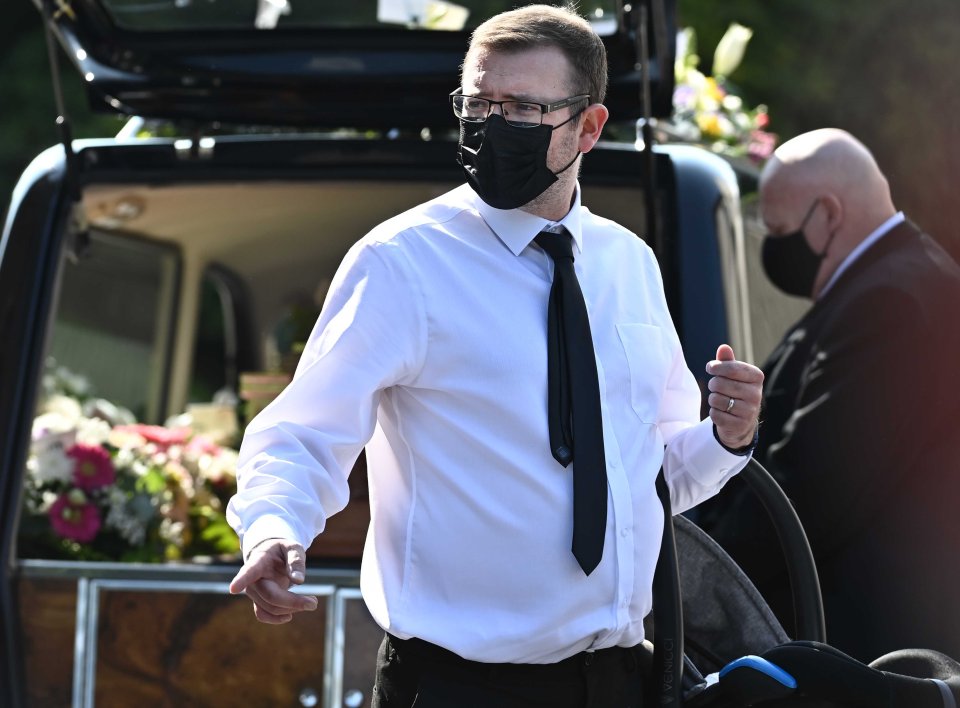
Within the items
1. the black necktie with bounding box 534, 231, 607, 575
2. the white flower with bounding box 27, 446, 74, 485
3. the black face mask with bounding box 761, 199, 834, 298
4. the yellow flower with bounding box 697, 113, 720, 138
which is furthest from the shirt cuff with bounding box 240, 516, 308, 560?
the yellow flower with bounding box 697, 113, 720, 138

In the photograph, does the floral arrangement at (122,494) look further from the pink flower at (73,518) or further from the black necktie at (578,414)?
the black necktie at (578,414)

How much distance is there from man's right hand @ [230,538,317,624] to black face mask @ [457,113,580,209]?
69 centimetres

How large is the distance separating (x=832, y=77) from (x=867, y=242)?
8503 mm

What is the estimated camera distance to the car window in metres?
5.32

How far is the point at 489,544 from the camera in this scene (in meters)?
2.30

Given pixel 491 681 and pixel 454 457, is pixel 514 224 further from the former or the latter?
pixel 491 681

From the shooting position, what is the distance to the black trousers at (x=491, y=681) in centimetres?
229

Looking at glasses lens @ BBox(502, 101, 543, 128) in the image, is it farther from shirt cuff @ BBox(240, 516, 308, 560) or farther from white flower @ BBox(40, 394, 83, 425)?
white flower @ BBox(40, 394, 83, 425)

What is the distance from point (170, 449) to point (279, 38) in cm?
123

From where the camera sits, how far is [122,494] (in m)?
4.10

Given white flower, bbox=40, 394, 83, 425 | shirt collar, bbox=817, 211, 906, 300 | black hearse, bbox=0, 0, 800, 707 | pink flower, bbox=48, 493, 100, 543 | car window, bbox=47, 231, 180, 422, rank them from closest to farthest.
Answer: black hearse, bbox=0, 0, 800, 707, pink flower, bbox=48, 493, 100, 543, shirt collar, bbox=817, 211, 906, 300, white flower, bbox=40, 394, 83, 425, car window, bbox=47, 231, 180, 422

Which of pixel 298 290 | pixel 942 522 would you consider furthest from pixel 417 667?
pixel 298 290

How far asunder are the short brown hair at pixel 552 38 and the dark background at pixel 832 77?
9233 millimetres

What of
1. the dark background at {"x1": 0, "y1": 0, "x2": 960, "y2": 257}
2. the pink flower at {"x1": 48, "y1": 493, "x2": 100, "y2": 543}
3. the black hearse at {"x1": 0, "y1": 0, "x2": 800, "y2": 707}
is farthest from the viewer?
the dark background at {"x1": 0, "y1": 0, "x2": 960, "y2": 257}
